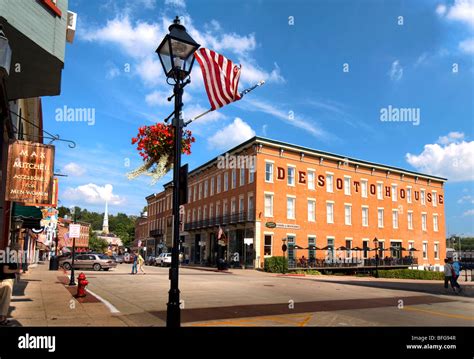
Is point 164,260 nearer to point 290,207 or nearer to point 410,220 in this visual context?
point 290,207

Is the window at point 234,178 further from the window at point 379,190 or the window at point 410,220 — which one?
the window at point 410,220

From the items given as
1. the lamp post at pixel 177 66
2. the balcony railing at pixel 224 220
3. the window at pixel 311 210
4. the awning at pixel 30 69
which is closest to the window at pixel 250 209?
the balcony railing at pixel 224 220

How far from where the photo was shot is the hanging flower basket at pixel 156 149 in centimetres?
904

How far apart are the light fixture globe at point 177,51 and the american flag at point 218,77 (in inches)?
31.3

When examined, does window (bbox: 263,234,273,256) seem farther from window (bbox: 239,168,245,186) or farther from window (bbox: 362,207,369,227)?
window (bbox: 362,207,369,227)

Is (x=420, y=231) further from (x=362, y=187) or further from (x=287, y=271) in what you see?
(x=287, y=271)

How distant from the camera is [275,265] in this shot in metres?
37.2

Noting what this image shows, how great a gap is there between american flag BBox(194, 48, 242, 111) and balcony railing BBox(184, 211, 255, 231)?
1280 inches

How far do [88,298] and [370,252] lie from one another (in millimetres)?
41317

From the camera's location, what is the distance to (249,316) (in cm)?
1077

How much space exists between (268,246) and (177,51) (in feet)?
113

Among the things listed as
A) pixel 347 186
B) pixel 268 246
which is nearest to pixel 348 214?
pixel 347 186
